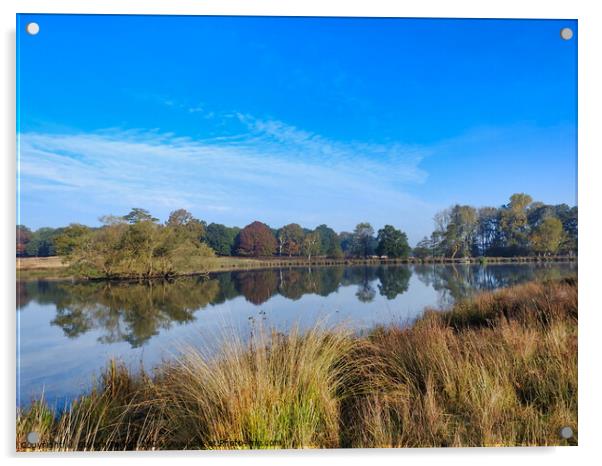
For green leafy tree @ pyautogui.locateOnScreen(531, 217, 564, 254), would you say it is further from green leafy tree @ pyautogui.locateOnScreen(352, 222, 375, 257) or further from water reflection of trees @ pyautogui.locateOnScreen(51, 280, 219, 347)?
water reflection of trees @ pyautogui.locateOnScreen(51, 280, 219, 347)

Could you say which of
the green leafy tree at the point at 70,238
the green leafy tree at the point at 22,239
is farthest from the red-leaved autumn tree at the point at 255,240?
the green leafy tree at the point at 22,239

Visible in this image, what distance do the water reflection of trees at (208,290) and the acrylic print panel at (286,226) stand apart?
0.07ft

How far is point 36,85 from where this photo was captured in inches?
105

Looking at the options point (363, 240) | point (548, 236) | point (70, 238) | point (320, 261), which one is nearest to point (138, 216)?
point (70, 238)

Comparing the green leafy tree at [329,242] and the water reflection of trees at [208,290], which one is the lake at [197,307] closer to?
the water reflection of trees at [208,290]

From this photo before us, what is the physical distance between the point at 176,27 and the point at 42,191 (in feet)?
5.02

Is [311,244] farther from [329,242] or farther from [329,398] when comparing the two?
[329,398]

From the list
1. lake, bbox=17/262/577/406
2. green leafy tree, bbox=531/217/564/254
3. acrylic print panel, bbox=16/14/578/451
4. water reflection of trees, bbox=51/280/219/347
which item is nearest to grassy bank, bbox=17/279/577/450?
acrylic print panel, bbox=16/14/578/451

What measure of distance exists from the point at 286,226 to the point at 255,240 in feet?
1.01

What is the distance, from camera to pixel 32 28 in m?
2.63

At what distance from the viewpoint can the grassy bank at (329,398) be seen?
2.39 meters

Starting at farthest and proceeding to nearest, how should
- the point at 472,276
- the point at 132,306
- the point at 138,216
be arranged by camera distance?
the point at 472,276
the point at 132,306
the point at 138,216
